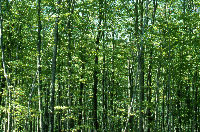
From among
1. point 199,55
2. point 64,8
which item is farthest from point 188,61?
point 64,8

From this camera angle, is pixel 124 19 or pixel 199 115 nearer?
pixel 124 19

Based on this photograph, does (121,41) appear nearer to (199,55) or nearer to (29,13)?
(199,55)

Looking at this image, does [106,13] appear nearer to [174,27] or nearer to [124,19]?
[124,19]

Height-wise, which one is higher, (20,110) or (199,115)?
(20,110)

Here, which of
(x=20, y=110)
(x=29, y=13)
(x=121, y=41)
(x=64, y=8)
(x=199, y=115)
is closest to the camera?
(x=20, y=110)

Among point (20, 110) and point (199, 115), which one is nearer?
point (20, 110)

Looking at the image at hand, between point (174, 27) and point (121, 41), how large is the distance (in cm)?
445

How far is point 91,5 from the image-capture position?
1421cm

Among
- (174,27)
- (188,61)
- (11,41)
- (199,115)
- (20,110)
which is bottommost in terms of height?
(199,115)

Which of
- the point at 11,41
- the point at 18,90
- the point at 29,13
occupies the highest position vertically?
the point at 29,13

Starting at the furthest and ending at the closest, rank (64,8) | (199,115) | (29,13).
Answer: (199,115) < (29,13) < (64,8)

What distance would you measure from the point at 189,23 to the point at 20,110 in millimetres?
11656

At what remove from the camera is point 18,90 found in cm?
862

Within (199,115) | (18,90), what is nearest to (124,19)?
(18,90)
